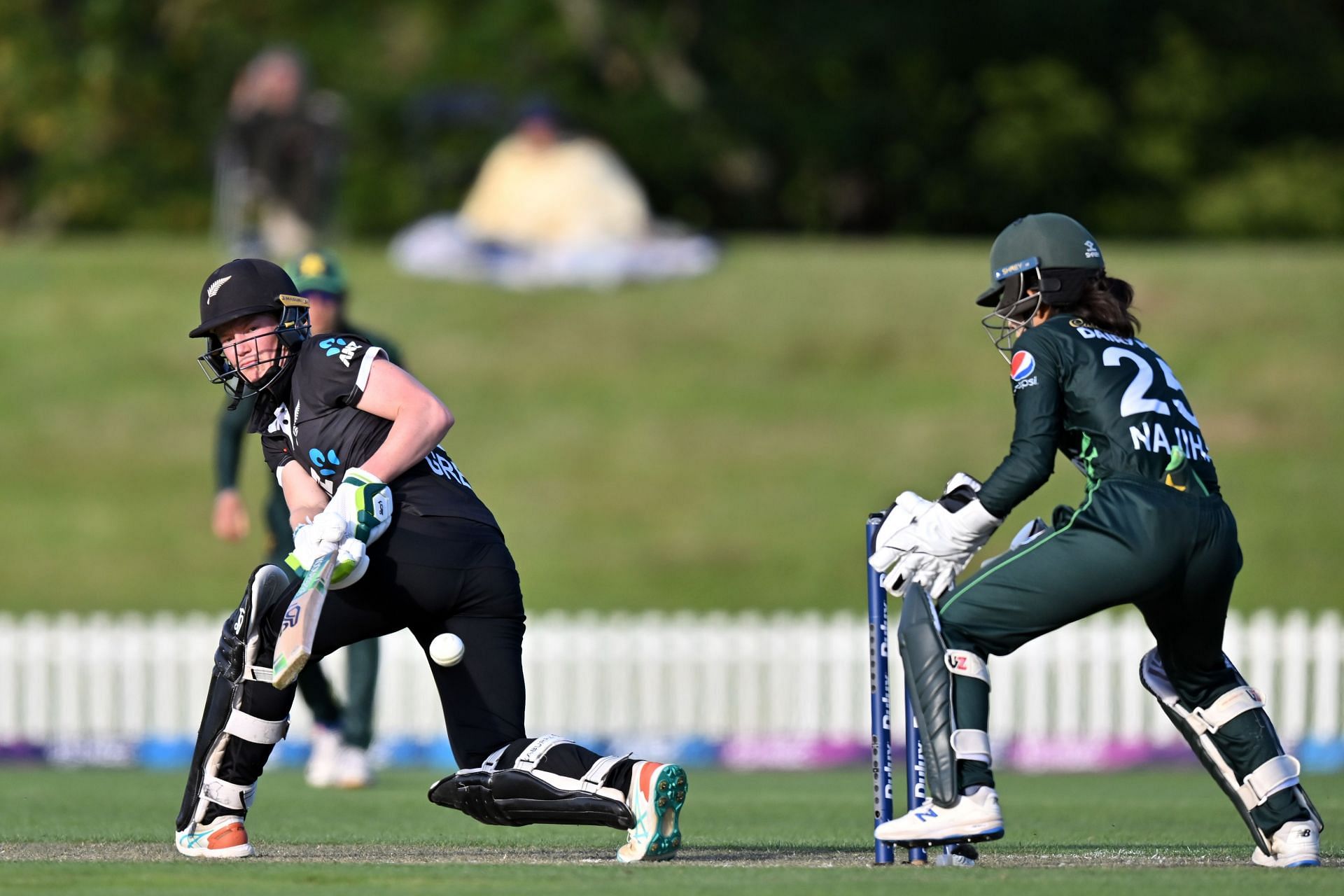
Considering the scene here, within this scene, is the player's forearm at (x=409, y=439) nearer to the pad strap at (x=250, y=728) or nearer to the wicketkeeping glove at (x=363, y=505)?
the wicketkeeping glove at (x=363, y=505)

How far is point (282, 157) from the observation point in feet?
77.3

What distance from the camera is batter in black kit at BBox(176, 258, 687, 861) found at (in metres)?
5.83

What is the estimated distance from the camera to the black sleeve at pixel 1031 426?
5.68 metres

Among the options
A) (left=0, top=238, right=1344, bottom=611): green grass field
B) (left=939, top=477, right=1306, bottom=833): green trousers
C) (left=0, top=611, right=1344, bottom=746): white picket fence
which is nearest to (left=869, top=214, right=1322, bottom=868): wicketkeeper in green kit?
(left=939, top=477, right=1306, bottom=833): green trousers

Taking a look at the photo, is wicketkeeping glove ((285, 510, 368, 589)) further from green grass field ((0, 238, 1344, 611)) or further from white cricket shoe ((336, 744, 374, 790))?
green grass field ((0, 238, 1344, 611))

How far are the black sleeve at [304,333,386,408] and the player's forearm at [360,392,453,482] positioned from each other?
0.54ft

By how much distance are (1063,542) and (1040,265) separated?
2.96 ft

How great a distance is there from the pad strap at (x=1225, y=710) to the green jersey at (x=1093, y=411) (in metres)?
0.72

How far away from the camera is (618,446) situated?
23375 millimetres

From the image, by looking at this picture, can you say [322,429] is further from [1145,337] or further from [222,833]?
[1145,337]

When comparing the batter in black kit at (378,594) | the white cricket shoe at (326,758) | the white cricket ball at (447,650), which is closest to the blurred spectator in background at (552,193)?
the white cricket shoe at (326,758)

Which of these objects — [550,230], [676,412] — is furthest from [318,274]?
[550,230]

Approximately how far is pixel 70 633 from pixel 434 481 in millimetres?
10426

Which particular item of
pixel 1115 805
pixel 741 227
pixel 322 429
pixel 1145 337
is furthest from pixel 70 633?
pixel 741 227
